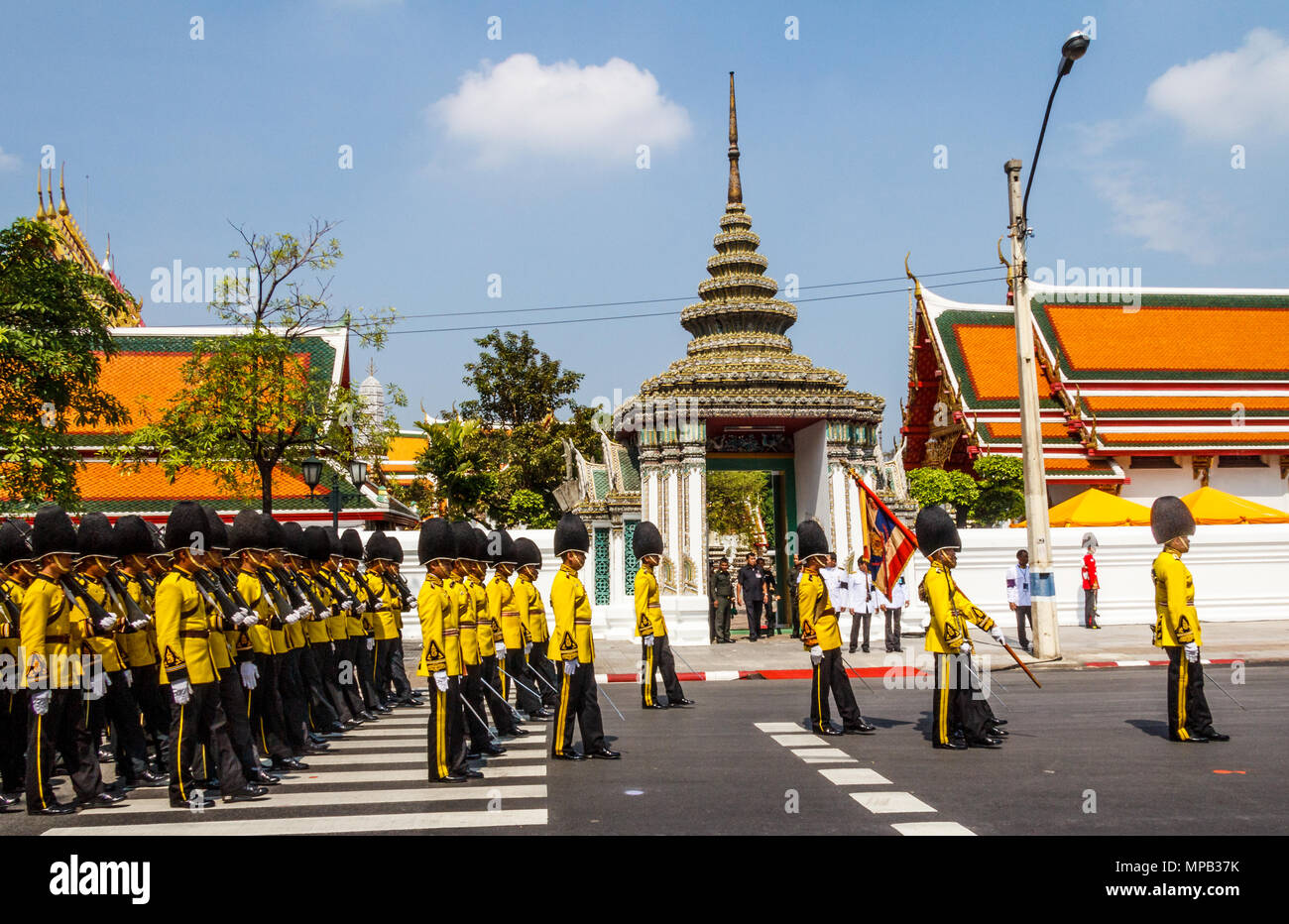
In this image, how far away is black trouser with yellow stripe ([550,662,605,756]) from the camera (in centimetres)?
891

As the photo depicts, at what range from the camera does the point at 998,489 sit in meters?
28.6

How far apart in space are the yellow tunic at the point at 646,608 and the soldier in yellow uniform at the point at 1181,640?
16.5 feet

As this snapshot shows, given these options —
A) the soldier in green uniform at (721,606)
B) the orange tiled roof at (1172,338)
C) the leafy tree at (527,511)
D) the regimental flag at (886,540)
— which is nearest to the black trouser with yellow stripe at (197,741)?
the regimental flag at (886,540)

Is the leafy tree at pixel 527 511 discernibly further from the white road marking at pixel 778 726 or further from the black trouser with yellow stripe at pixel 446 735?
the black trouser with yellow stripe at pixel 446 735

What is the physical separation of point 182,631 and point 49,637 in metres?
1.05

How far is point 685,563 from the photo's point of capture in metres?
19.5

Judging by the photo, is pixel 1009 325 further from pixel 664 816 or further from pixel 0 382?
pixel 664 816

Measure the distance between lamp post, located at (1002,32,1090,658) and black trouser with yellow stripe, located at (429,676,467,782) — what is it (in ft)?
33.2

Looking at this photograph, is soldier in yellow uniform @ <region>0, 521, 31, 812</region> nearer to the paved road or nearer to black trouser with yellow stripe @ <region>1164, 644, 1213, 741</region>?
the paved road

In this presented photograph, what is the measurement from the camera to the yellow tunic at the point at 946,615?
937 cm

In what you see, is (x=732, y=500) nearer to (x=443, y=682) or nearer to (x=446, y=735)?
(x=446, y=735)

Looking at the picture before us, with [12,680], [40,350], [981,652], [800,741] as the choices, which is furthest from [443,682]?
[40,350]
